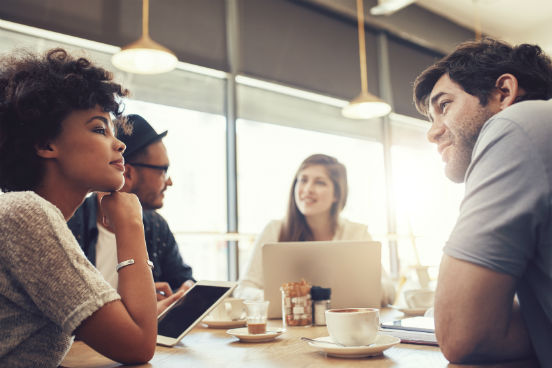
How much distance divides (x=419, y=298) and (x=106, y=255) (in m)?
1.37

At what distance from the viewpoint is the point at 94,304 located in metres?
0.98

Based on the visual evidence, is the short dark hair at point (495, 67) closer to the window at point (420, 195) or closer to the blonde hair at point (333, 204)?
the blonde hair at point (333, 204)

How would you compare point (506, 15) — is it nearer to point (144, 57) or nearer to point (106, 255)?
point (144, 57)

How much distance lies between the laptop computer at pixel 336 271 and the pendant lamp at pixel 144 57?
1.99m

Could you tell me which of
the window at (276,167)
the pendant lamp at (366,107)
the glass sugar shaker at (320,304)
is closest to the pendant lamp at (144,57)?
the window at (276,167)

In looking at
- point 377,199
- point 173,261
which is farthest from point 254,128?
point 173,261

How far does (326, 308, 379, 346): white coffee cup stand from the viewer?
110 cm

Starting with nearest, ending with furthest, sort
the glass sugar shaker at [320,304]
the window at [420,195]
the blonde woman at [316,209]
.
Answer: the glass sugar shaker at [320,304] < the blonde woman at [316,209] < the window at [420,195]

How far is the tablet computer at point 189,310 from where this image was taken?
133 centimetres

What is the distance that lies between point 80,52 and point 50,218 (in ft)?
1.94

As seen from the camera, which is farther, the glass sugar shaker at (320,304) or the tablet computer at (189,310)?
the glass sugar shaker at (320,304)

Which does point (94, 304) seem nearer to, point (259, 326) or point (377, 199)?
point (259, 326)

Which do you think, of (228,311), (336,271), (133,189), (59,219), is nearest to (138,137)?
(133,189)

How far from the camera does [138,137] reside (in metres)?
2.15
